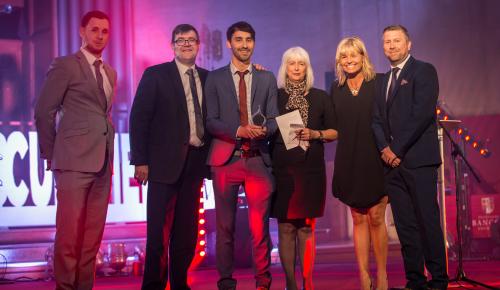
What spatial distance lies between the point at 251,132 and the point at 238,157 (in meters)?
0.23

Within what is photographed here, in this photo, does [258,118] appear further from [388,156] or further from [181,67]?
[388,156]

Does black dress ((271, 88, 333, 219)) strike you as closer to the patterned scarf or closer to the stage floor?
the patterned scarf

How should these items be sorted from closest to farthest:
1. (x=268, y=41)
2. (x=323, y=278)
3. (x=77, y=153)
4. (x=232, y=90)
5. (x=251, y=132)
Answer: (x=77, y=153), (x=251, y=132), (x=232, y=90), (x=323, y=278), (x=268, y=41)

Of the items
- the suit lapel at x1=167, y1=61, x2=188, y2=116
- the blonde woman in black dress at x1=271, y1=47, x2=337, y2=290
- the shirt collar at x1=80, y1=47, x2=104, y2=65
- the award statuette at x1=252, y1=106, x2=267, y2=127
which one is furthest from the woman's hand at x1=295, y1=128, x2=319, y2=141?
the shirt collar at x1=80, y1=47, x2=104, y2=65

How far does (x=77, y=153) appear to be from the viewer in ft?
12.4

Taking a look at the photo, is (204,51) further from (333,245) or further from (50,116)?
(50,116)

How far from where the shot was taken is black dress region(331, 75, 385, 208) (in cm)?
417

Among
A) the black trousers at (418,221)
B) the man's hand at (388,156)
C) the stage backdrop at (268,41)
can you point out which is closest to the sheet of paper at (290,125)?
the man's hand at (388,156)

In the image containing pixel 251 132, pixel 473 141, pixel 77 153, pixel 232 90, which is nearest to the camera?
pixel 77 153

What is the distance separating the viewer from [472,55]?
344 inches

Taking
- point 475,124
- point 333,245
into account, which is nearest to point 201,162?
point 333,245

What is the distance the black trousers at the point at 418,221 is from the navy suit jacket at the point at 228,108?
868mm

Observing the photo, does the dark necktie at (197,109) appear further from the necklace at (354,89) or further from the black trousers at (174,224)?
the necklace at (354,89)

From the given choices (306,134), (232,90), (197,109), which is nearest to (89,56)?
(197,109)
